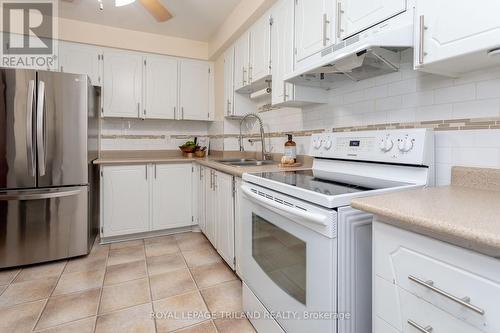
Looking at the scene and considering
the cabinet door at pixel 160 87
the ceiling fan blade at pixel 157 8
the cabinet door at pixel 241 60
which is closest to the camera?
the ceiling fan blade at pixel 157 8

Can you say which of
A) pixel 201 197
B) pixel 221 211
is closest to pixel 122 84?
pixel 201 197

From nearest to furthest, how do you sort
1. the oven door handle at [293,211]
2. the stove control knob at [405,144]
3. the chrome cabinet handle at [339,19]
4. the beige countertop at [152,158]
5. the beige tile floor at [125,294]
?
the oven door handle at [293,211]
the stove control knob at [405,144]
the chrome cabinet handle at [339,19]
the beige tile floor at [125,294]
the beige countertop at [152,158]

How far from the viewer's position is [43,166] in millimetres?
2248

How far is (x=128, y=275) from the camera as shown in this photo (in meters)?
2.13

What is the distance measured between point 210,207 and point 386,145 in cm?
175

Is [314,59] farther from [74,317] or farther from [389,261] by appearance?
[74,317]

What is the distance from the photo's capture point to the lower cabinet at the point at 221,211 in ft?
6.74

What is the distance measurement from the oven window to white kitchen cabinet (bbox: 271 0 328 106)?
3.06ft

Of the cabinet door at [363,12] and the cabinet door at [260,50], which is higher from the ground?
the cabinet door at [260,50]

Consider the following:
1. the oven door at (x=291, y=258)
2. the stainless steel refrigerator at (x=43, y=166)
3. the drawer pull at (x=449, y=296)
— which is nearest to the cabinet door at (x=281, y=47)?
the oven door at (x=291, y=258)

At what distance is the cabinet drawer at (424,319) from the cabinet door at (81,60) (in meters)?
3.39

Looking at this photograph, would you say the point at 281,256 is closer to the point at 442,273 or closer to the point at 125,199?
the point at 442,273

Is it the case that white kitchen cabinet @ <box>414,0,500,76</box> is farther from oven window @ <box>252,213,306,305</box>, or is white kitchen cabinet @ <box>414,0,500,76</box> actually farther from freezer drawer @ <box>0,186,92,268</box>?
freezer drawer @ <box>0,186,92,268</box>

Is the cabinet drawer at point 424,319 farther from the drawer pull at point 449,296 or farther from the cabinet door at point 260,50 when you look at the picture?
the cabinet door at point 260,50
